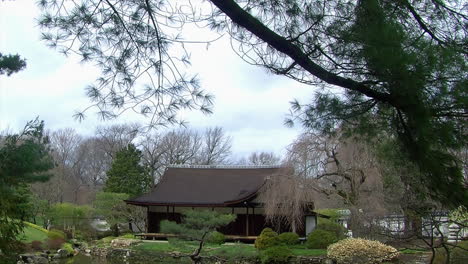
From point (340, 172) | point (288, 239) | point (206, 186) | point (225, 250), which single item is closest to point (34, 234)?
point (206, 186)

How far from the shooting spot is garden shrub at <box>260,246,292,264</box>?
489 inches

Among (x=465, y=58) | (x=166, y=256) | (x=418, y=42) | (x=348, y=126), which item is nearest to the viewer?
(x=418, y=42)

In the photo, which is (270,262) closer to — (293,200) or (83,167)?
(293,200)

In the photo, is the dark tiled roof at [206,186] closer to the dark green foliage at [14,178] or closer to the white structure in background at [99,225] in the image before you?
the white structure in background at [99,225]

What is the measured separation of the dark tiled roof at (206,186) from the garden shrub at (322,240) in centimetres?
290

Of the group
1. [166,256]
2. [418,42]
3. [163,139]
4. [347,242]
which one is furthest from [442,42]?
[163,139]

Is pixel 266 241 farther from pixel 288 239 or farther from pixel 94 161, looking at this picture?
pixel 94 161

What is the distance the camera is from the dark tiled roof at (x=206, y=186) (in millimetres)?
17062

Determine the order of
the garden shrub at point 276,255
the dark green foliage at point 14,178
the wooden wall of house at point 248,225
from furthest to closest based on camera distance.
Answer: the wooden wall of house at point 248,225
the garden shrub at point 276,255
the dark green foliage at point 14,178

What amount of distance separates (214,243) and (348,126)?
40.0 feet

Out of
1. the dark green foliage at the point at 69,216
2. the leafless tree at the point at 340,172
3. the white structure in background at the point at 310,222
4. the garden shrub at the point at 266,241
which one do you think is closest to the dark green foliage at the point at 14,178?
the garden shrub at the point at 266,241

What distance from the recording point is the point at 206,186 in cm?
1859

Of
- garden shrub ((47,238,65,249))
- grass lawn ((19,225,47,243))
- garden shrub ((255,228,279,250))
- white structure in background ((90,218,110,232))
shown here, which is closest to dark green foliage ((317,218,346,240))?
garden shrub ((255,228,279,250))

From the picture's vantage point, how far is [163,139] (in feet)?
83.6
